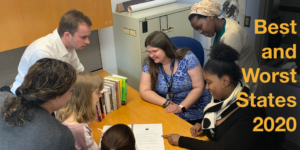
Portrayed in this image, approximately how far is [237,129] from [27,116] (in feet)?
3.28

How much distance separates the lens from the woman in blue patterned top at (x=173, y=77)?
1935mm

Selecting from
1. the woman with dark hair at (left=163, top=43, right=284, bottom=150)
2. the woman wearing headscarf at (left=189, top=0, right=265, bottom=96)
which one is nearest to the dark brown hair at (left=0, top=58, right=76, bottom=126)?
the woman with dark hair at (left=163, top=43, right=284, bottom=150)

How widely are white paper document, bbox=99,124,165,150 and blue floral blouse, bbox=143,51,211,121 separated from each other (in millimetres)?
440

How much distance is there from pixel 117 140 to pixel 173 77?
3.36 ft

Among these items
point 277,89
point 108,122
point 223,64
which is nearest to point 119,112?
point 108,122

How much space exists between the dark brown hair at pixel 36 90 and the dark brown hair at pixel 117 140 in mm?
A: 287

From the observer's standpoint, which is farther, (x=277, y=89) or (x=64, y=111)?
(x=277, y=89)

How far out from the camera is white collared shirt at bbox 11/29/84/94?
1.59m

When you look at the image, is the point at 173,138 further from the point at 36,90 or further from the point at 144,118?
the point at 36,90

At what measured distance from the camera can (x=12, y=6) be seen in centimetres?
156

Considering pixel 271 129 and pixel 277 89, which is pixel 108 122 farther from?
pixel 277 89

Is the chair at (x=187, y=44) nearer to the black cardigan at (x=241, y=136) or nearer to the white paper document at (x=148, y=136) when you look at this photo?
the white paper document at (x=148, y=136)

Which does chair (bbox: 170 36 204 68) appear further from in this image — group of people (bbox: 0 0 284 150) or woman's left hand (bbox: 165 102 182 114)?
woman's left hand (bbox: 165 102 182 114)

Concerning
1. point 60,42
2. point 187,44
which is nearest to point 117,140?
point 60,42
